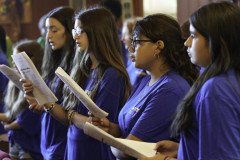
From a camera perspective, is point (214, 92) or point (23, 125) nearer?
point (214, 92)

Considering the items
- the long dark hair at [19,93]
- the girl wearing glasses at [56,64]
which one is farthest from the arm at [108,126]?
the long dark hair at [19,93]

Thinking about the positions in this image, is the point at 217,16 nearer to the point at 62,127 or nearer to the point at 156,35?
the point at 156,35

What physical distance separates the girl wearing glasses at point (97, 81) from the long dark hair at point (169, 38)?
15.2 inches

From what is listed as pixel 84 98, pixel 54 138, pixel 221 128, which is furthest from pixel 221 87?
pixel 54 138

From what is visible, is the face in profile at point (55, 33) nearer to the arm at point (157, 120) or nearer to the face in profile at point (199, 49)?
the arm at point (157, 120)

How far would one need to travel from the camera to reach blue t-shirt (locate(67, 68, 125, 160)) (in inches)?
88.6

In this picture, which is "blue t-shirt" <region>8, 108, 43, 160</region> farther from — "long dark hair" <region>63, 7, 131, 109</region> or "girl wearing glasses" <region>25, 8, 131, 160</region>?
"long dark hair" <region>63, 7, 131, 109</region>

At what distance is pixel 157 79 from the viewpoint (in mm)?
1985

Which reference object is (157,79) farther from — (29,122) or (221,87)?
(29,122)

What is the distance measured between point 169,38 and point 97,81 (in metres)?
0.58

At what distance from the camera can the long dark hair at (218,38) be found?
138 centimetres

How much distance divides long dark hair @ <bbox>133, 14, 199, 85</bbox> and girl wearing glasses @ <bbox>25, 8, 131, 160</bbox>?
0.39m

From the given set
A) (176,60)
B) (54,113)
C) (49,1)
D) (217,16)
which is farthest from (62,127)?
(49,1)

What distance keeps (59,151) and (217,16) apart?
5.62ft
